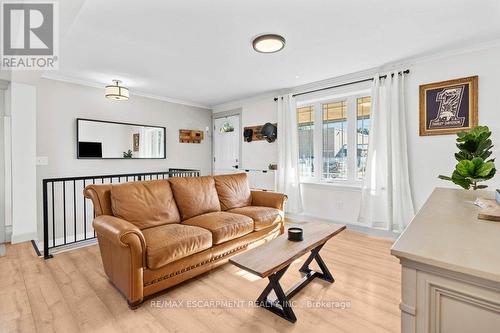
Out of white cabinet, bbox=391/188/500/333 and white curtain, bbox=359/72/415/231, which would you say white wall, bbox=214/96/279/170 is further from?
white cabinet, bbox=391/188/500/333

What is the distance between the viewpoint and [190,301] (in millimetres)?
1962

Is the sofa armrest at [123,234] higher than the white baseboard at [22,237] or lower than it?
higher

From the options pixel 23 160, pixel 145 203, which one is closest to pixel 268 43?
pixel 145 203

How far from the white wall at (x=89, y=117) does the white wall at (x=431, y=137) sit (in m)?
3.02

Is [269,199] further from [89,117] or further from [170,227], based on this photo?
[89,117]

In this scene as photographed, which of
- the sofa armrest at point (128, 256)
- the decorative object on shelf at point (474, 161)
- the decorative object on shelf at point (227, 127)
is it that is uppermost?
the decorative object on shelf at point (227, 127)

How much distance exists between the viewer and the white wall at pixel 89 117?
368cm

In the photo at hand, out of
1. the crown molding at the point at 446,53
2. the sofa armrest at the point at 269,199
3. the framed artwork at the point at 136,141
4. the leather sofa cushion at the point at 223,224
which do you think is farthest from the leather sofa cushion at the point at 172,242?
the crown molding at the point at 446,53

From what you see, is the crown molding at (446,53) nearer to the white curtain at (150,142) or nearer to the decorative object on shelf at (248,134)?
the decorative object on shelf at (248,134)

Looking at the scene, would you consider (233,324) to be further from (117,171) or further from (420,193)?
(117,171)

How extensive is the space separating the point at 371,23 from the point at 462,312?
247 cm

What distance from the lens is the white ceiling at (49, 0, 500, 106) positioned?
2074mm

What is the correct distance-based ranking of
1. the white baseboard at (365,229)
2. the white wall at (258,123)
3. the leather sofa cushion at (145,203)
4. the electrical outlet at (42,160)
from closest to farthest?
1. the leather sofa cushion at (145,203)
2. the white baseboard at (365,229)
3. the electrical outlet at (42,160)
4. the white wall at (258,123)

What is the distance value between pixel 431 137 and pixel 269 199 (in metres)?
2.20
